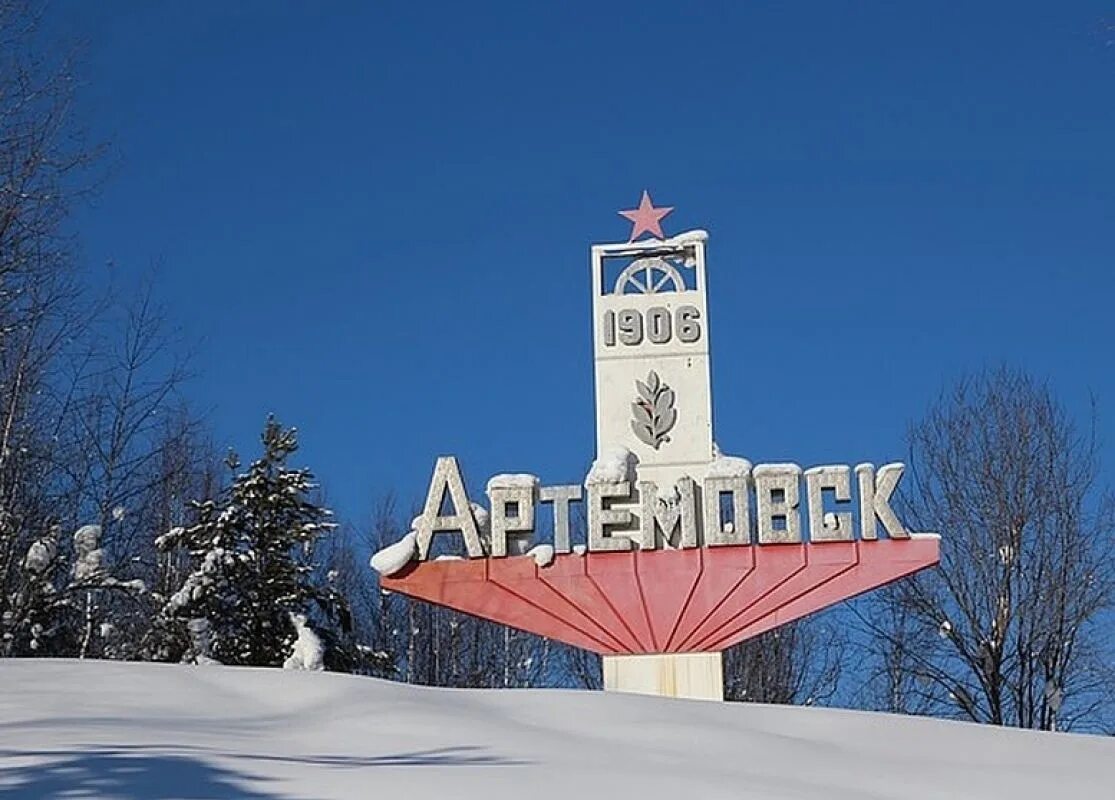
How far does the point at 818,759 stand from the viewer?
23.7ft

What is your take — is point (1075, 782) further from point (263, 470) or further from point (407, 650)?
point (407, 650)

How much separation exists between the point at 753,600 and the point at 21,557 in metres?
8.26

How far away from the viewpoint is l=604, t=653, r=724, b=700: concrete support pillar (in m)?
15.9

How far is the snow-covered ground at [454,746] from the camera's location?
19.0ft

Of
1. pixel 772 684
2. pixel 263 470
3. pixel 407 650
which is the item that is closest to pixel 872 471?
pixel 263 470

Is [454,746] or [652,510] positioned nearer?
[454,746]

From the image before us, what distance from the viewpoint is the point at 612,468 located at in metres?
16.4

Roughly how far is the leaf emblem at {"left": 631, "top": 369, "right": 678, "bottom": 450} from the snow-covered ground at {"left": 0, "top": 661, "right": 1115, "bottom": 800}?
7853 mm

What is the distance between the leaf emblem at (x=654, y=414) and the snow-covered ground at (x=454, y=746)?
7.85 meters

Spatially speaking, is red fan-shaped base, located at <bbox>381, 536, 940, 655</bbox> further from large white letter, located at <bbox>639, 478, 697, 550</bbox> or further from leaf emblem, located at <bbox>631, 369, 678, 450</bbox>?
leaf emblem, located at <bbox>631, 369, 678, 450</bbox>

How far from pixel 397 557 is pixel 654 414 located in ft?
9.60

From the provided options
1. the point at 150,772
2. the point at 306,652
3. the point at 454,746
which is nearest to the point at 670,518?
the point at 306,652

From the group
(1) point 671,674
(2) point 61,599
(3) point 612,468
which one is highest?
(3) point 612,468

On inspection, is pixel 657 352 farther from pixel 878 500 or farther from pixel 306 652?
pixel 306 652
